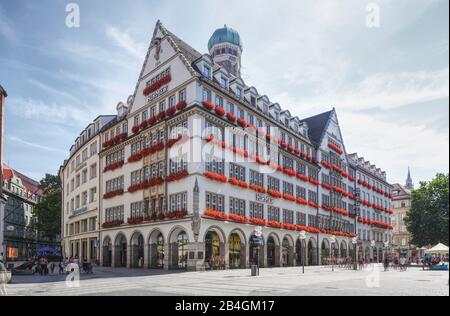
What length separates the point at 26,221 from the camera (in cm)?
10262

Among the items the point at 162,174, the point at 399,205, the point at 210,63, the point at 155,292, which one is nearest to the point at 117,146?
the point at 162,174

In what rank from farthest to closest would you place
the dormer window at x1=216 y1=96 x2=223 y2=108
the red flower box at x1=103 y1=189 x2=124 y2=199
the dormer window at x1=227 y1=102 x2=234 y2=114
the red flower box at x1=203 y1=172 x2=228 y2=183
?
the red flower box at x1=103 y1=189 x2=124 y2=199 → the dormer window at x1=227 y1=102 x2=234 y2=114 → the dormer window at x1=216 y1=96 x2=223 y2=108 → the red flower box at x1=203 y1=172 x2=228 y2=183

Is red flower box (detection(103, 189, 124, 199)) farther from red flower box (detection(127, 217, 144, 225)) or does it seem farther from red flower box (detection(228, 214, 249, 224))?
red flower box (detection(228, 214, 249, 224))

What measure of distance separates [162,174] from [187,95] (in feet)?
25.6

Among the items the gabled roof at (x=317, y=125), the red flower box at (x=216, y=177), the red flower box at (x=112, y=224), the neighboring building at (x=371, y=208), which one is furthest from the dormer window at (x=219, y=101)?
the neighboring building at (x=371, y=208)

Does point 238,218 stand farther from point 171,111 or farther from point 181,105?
point 171,111

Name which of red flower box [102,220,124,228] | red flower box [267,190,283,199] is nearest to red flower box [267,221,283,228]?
red flower box [267,190,283,199]

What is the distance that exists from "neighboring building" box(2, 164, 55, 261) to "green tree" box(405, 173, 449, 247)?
6588 centimetres

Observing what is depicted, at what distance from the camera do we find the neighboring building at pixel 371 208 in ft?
265

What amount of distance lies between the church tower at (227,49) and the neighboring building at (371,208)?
2662 centimetres

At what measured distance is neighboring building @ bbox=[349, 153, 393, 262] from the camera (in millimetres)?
80688

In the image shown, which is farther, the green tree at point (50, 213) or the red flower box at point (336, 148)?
the green tree at point (50, 213)

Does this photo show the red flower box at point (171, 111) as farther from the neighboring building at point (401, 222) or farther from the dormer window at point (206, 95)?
the neighboring building at point (401, 222)

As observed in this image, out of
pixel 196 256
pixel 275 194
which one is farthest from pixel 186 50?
pixel 196 256
